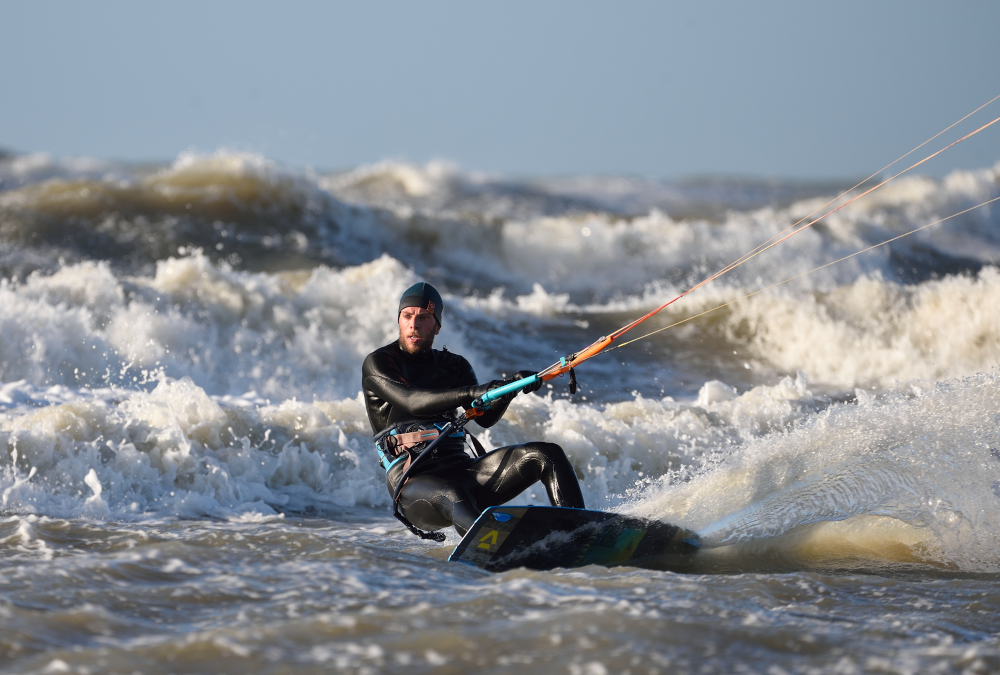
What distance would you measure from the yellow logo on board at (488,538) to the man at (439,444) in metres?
0.14

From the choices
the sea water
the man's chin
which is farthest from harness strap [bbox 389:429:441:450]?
the sea water

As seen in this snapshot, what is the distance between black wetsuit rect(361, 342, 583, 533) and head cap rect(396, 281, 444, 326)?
261 millimetres

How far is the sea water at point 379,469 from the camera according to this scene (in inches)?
132

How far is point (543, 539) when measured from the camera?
4520 mm

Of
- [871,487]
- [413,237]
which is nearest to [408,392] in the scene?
[871,487]

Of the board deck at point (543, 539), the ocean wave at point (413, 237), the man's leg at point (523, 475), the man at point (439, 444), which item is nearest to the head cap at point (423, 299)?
the man at point (439, 444)

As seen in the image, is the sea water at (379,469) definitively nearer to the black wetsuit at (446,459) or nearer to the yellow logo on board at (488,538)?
the yellow logo on board at (488,538)

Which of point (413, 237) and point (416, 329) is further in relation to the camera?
point (413, 237)

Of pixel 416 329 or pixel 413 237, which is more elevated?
pixel 413 237

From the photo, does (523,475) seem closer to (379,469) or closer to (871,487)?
(871,487)

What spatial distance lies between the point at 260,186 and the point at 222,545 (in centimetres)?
1455

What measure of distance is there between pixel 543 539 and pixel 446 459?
83 cm

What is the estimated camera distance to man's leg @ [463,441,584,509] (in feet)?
15.7

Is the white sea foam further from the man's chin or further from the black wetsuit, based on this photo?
the man's chin
